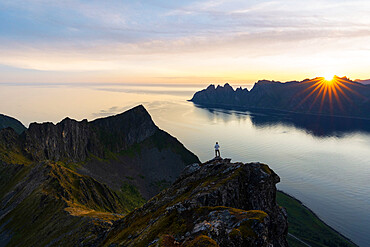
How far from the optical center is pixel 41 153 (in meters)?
166

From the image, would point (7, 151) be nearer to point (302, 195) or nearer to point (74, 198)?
point (74, 198)

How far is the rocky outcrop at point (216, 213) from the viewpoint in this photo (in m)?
A: 26.7

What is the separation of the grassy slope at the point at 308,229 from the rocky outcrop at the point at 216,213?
364 feet

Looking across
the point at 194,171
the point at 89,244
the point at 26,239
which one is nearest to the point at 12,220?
the point at 26,239

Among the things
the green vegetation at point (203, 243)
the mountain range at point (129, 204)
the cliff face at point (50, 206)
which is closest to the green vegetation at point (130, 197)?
the mountain range at point (129, 204)

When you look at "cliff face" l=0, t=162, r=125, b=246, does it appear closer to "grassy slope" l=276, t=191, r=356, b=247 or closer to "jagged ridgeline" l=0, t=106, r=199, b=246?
"jagged ridgeline" l=0, t=106, r=199, b=246

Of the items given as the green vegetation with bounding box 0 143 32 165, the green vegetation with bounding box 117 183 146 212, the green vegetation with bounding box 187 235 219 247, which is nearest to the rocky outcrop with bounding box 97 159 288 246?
the green vegetation with bounding box 187 235 219 247

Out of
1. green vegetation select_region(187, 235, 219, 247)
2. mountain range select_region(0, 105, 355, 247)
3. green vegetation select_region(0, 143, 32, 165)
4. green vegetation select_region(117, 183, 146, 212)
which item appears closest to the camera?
green vegetation select_region(187, 235, 219, 247)

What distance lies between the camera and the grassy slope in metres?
132

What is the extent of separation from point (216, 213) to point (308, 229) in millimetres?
147883

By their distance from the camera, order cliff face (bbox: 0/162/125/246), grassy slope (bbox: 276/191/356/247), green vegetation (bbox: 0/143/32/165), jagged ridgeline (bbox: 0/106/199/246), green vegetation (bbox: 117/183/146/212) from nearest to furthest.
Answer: cliff face (bbox: 0/162/125/246)
jagged ridgeline (bbox: 0/106/199/246)
grassy slope (bbox: 276/191/356/247)
green vegetation (bbox: 0/143/32/165)
green vegetation (bbox: 117/183/146/212)

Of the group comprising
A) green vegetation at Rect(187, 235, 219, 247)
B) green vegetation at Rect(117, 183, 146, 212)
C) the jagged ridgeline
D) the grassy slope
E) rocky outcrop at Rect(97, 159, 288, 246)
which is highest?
green vegetation at Rect(187, 235, 219, 247)

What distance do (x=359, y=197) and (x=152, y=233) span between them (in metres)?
194

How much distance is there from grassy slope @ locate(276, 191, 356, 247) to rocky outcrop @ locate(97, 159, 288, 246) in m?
111
